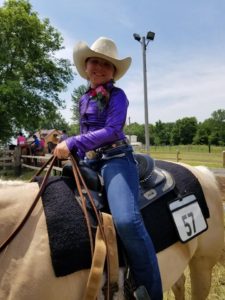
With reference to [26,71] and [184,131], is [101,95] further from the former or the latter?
[184,131]

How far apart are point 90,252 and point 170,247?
0.83 meters

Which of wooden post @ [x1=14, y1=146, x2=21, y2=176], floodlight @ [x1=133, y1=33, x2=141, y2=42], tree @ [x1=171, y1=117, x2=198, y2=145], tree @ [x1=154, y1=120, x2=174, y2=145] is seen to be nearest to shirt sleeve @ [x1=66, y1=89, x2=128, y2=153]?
floodlight @ [x1=133, y1=33, x2=141, y2=42]

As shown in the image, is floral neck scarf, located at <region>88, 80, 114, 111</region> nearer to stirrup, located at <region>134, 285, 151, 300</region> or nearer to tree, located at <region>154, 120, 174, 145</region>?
stirrup, located at <region>134, 285, 151, 300</region>

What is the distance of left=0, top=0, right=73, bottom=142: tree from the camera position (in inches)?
886

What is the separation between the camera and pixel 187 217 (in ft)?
9.52

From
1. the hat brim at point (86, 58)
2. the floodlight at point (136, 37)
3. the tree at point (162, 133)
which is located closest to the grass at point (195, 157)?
the floodlight at point (136, 37)

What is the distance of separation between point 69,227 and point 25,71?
22948mm

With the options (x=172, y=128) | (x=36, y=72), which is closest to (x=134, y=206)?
(x=36, y=72)

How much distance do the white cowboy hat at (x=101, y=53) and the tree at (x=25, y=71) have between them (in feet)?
65.3

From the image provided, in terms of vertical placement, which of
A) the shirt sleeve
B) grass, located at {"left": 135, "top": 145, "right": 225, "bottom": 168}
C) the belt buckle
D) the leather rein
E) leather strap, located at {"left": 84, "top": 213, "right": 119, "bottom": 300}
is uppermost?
the shirt sleeve

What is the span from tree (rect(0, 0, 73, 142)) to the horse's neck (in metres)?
20.3

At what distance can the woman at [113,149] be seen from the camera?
7.42ft

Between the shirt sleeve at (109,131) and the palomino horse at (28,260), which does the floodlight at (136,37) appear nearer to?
the shirt sleeve at (109,131)

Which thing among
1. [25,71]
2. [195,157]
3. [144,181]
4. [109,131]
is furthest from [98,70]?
[195,157]
